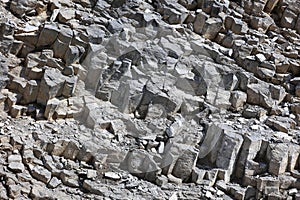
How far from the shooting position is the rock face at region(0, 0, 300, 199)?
841 cm

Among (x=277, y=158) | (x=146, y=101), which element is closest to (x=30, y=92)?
(x=146, y=101)

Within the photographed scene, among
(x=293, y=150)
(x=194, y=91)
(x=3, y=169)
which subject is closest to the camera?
(x=3, y=169)

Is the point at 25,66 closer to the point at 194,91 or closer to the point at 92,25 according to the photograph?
the point at 92,25

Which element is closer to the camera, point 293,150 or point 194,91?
point 293,150

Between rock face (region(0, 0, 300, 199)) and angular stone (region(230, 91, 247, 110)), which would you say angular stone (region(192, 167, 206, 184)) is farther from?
angular stone (region(230, 91, 247, 110))

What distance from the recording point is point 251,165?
8.70 m

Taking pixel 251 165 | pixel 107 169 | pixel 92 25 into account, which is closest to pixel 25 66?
pixel 92 25

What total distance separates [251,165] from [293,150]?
600 millimetres

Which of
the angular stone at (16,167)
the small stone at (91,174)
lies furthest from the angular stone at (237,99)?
the angular stone at (16,167)

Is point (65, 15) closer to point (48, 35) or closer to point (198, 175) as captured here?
point (48, 35)

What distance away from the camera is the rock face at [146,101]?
841cm

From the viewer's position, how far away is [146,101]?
919 centimetres

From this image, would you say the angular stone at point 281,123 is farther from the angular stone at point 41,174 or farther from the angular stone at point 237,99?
the angular stone at point 41,174

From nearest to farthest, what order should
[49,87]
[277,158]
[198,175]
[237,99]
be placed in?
[198,175], [277,158], [49,87], [237,99]
